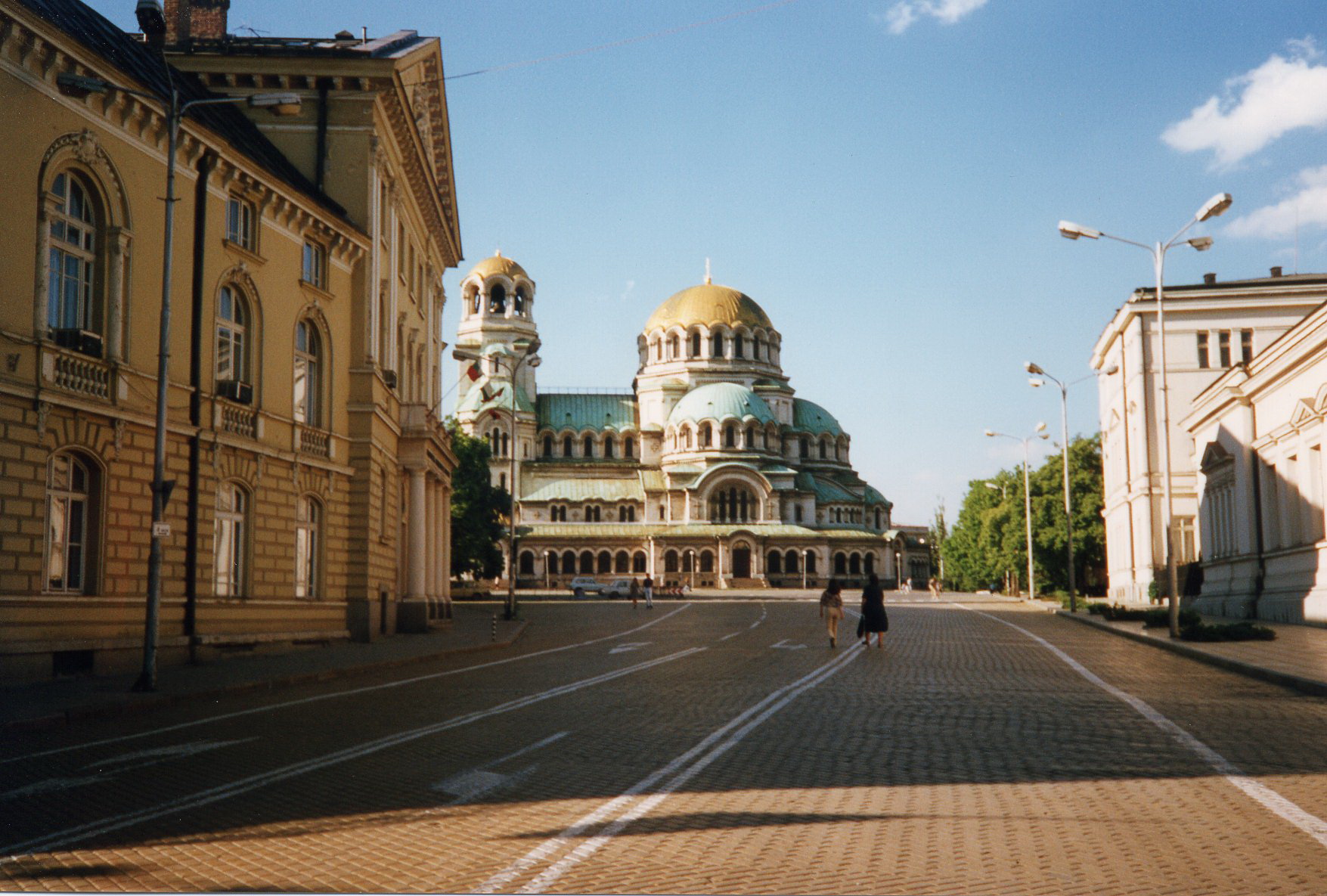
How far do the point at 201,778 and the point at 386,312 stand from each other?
25349mm

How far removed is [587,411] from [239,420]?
9325 cm

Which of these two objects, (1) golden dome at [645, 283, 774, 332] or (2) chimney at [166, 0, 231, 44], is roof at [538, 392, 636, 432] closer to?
(1) golden dome at [645, 283, 774, 332]

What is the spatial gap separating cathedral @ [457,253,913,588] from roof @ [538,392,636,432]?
0.14 metres

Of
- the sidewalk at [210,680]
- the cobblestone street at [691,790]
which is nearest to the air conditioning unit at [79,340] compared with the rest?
the sidewalk at [210,680]

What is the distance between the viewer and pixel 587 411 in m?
119

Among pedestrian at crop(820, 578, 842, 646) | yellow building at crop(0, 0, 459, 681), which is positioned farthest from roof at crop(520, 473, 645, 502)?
pedestrian at crop(820, 578, 842, 646)

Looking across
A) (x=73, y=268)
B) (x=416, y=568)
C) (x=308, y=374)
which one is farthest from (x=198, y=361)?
(x=416, y=568)

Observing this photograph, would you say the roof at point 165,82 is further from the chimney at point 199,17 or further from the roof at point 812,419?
the roof at point 812,419

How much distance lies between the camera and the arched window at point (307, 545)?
28.4 m

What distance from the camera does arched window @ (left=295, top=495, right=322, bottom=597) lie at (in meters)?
28.4

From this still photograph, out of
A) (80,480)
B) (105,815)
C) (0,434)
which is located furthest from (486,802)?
(80,480)

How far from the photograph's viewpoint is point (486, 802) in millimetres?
9484

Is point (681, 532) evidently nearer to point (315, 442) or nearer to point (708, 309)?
point (708, 309)

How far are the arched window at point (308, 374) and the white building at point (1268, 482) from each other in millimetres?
23598
